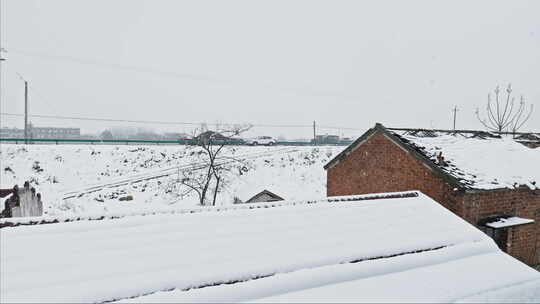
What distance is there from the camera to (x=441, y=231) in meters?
5.43

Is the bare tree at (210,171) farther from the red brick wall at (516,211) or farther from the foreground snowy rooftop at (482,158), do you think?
the red brick wall at (516,211)

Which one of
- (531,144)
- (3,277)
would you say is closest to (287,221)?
(3,277)

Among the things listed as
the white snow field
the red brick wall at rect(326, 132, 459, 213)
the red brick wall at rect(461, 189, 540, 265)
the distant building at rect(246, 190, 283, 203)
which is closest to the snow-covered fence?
the white snow field

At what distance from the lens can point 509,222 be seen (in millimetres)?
9266

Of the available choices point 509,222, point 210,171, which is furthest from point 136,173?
point 509,222

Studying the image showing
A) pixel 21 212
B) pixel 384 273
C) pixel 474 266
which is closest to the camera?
pixel 384 273

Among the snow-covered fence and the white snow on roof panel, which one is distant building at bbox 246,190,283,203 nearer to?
the snow-covered fence

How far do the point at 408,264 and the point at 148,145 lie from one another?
32.3m

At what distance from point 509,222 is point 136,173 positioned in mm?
26025

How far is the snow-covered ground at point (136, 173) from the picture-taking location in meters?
21.6

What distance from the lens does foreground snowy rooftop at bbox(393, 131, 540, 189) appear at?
9.48 m

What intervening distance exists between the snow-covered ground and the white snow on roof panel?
1149cm

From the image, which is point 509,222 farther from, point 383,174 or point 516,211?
point 383,174

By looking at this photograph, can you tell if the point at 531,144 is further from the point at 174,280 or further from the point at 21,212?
the point at 21,212
